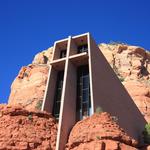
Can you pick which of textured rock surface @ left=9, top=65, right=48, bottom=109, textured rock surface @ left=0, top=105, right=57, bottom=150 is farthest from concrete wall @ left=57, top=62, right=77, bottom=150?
textured rock surface @ left=9, top=65, right=48, bottom=109

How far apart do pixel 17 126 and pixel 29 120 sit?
0.88 metres

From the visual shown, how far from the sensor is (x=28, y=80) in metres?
50.3

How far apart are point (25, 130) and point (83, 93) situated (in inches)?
261

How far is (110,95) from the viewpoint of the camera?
90.1 ft

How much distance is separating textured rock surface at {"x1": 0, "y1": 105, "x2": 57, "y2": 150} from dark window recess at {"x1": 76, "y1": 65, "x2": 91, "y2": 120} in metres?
3.10

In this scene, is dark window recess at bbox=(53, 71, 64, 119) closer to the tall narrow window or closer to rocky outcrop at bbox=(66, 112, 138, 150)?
the tall narrow window

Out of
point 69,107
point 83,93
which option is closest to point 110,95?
point 83,93

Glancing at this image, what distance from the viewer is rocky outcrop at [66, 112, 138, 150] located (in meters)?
17.4

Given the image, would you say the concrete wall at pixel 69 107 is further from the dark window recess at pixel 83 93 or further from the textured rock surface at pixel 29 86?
the textured rock surface at pixel 29 86

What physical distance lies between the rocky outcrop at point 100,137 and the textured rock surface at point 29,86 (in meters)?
24.1

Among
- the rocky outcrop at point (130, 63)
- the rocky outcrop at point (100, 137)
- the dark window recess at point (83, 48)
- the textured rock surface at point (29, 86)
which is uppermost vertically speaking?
the rocky outcrop at point (130, 63)

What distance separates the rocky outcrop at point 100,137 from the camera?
686 inches

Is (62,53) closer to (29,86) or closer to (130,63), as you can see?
(29,86)

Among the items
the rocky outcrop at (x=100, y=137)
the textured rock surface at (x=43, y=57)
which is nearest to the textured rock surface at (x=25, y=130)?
the rocky outcrop at (x=100, y=137)
